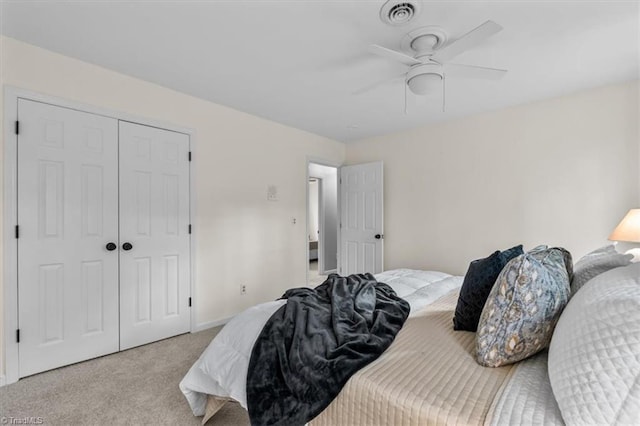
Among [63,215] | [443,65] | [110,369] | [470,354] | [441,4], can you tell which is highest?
[441,4]

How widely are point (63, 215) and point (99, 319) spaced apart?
901 mm

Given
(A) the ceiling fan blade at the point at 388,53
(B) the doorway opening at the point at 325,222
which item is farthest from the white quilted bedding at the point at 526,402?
(B) the doorway opening at the point at 325,222

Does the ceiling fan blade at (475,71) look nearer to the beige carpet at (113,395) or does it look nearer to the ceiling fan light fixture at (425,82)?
the ceiling fan light fixture at (425,82)

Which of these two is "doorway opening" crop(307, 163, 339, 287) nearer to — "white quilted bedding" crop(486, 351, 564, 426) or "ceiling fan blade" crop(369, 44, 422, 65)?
"ceiling fan blade" crop(369, 44, 422, 65)

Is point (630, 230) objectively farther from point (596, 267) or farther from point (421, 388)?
point (421, 388)

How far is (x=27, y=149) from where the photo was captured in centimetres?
219

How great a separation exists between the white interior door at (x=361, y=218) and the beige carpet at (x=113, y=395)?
2.64 m

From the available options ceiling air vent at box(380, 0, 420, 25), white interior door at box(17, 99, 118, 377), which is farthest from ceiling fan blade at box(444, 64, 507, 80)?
white interior door at box(17, 99, 118, 377)

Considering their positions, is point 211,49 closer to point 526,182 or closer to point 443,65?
point 443,65

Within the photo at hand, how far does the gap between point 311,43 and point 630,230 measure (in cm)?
282

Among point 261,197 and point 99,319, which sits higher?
point 261,197

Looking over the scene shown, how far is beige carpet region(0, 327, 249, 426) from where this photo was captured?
176 centimetres

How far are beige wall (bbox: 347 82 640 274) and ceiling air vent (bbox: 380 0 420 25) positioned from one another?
7.23ft

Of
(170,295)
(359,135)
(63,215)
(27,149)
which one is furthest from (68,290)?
(359,135)
